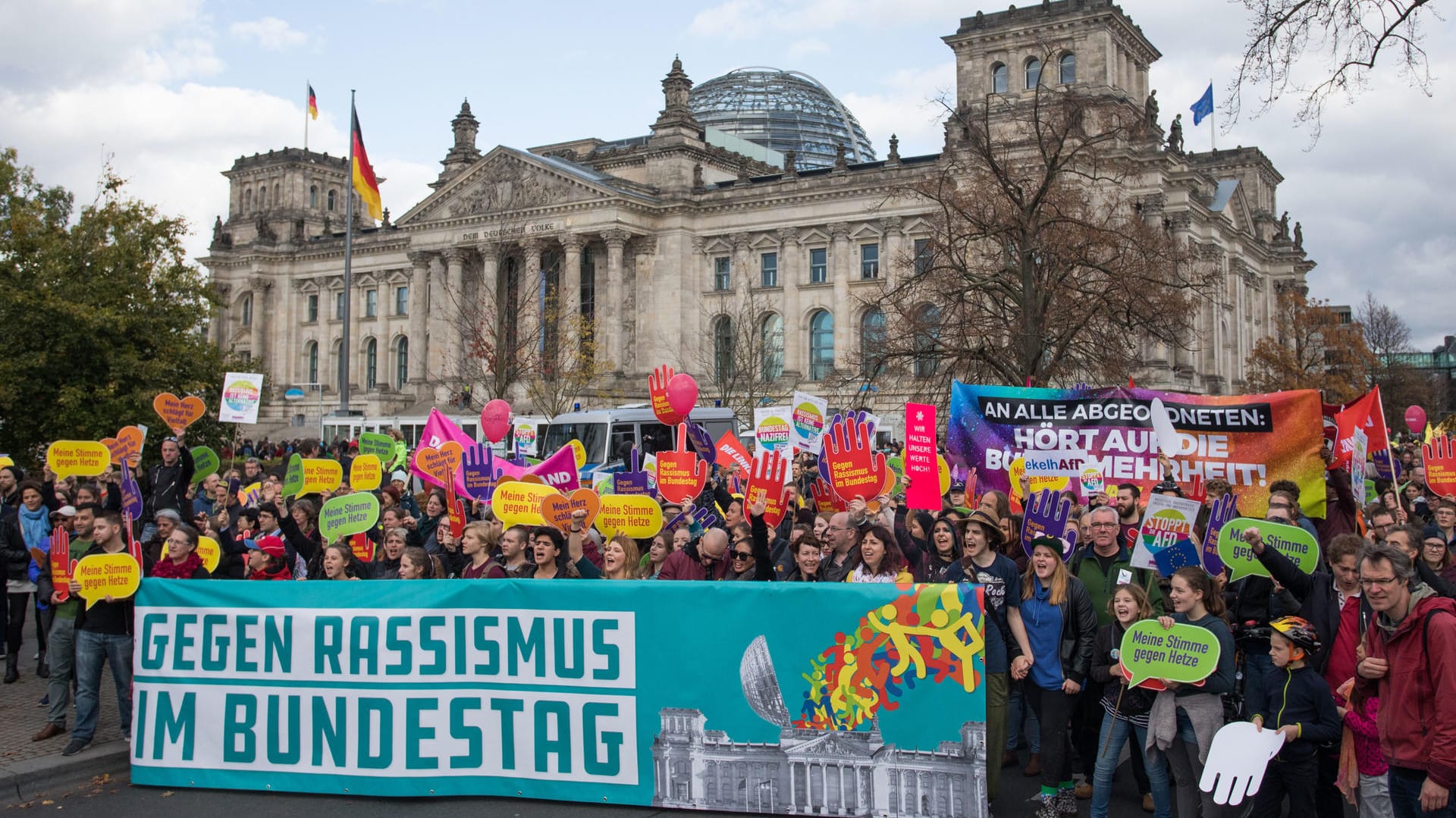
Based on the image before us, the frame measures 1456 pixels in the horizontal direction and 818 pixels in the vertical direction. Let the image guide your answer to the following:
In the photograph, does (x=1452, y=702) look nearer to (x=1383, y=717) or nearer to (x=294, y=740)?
(x=1383, y=717)

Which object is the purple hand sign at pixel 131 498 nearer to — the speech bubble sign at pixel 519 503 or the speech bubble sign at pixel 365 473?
the speech bubble sign at pixel 365 473

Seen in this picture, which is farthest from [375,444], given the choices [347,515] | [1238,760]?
[1238,760]

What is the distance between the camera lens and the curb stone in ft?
27.7

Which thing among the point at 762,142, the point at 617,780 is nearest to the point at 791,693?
the point at 617,780

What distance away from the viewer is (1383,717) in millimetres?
5973

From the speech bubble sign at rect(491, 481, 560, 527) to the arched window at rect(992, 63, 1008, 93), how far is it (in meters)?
51.3

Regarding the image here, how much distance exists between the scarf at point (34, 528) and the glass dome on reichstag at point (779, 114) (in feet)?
242

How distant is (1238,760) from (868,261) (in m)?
56.8

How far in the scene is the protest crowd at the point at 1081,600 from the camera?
613cm

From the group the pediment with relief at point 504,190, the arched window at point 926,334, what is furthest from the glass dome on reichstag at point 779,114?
the arched window at point 926,334

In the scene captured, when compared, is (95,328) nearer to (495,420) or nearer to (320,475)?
(495,420)

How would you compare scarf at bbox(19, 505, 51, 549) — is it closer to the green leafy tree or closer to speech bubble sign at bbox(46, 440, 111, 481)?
speech bubble sign at bbox(46, 440, 111, 481)

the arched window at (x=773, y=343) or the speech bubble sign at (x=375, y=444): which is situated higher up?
the arched window at (x=773, y=343)

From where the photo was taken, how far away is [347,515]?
10.9 metres
